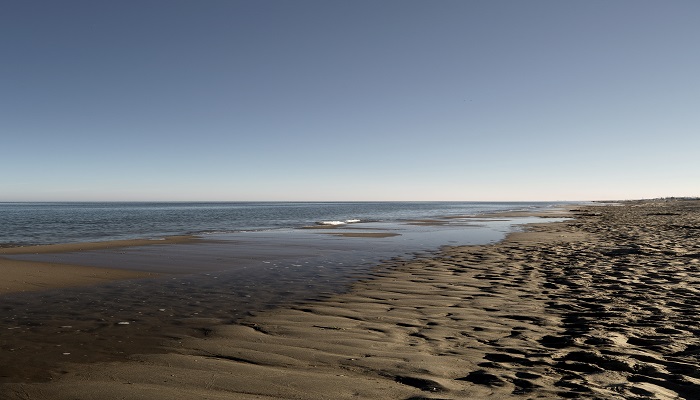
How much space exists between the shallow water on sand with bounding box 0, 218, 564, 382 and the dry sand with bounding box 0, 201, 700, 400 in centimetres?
54

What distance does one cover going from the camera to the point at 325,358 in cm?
490

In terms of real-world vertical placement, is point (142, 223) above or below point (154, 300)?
above

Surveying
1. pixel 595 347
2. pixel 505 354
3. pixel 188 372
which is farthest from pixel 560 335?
pixel 188 372

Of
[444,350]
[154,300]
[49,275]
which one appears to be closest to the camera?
[444,350]

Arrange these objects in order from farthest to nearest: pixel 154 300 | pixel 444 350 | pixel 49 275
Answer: pixel 49 275
pixel 154 300
pixel 444 350

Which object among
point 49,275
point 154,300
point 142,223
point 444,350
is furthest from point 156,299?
point 142,223

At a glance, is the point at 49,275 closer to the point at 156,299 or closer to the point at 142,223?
the point at 156,299

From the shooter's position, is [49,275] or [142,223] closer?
[49,275]

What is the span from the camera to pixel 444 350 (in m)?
5.11

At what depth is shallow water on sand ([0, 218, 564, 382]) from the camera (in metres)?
5.35

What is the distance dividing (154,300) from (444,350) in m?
5.85

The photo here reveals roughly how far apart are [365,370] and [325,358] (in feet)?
1.96

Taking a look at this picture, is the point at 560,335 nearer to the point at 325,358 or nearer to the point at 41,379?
the point at 325,358

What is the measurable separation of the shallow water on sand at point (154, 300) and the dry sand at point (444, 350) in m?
0.54
